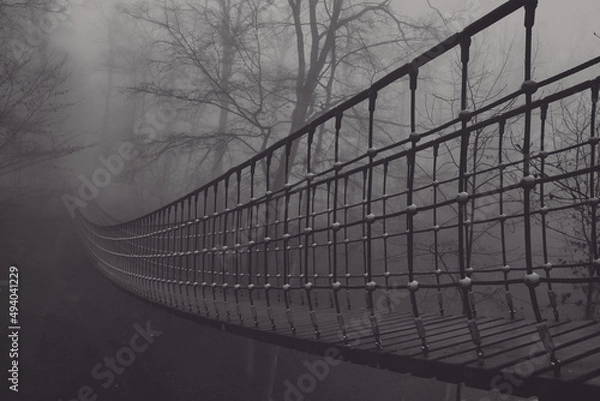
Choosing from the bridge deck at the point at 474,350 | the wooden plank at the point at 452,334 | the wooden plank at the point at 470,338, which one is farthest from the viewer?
the wooden plank at the point at 452,334

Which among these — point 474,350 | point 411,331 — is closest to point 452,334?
point 411,331

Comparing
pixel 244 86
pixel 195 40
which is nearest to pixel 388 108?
pixel 244 86
